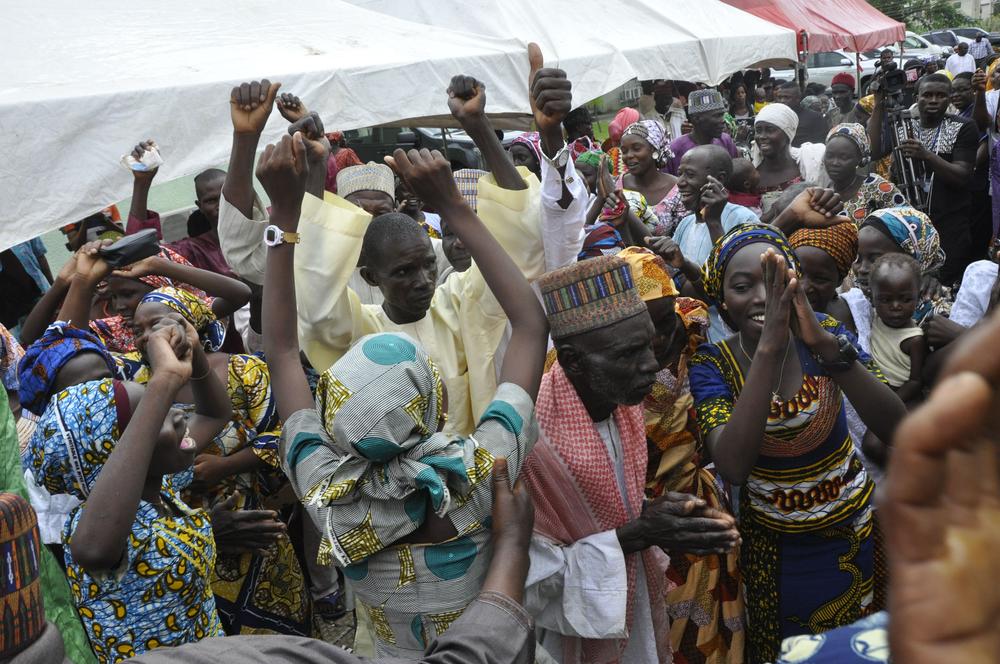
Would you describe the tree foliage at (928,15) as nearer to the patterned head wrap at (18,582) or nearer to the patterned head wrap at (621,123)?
the patterned head wrap at (621,123)

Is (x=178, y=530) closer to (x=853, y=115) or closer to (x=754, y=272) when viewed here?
(x=754, y=272)

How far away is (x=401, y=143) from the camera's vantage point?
1331 centimetres

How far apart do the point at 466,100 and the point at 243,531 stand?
1562mm

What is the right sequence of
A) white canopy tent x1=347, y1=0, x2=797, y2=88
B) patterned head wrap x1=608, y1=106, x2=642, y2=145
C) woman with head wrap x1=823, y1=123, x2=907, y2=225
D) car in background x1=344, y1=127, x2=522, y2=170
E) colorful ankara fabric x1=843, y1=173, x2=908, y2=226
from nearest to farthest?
colorful ankara fabric x1=843, y1=173, x2=908, y2=226 → woman with head wrap x1=823, y1=123, x2=907, y2=225 → white canopy tent x1=347, y1=0, x2=797, y2=88 → patterned head wrap x1=608, y1=106, x2=642, y2=145 → car in background x1=344, y1=127, x2=522, y2=170

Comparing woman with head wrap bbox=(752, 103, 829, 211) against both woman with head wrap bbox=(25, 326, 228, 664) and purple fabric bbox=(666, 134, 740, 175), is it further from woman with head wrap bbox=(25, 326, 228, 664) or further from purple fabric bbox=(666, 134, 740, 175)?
woman with head wrap bbox=(25, 326, 228, 664)

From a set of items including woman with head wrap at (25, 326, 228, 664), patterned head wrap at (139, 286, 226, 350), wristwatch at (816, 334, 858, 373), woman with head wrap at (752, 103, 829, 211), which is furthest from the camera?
woman with head wrap at (752, 103, 829, 211)

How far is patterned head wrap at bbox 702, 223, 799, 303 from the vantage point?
3.00m

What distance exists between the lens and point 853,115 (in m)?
12.7

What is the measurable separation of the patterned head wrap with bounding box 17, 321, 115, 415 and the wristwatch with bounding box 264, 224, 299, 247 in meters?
0.92

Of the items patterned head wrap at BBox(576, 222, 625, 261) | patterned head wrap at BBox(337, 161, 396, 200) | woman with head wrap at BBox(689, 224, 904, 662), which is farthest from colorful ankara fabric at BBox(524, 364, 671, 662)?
patterned head wrap at BBox(337, 161, 396, 200)

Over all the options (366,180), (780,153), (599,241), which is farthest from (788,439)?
(780,153)

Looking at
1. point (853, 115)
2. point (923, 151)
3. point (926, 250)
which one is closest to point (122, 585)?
point (926, 250)

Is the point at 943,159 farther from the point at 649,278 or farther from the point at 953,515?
the point at 953,515

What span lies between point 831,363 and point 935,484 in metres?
2.23
